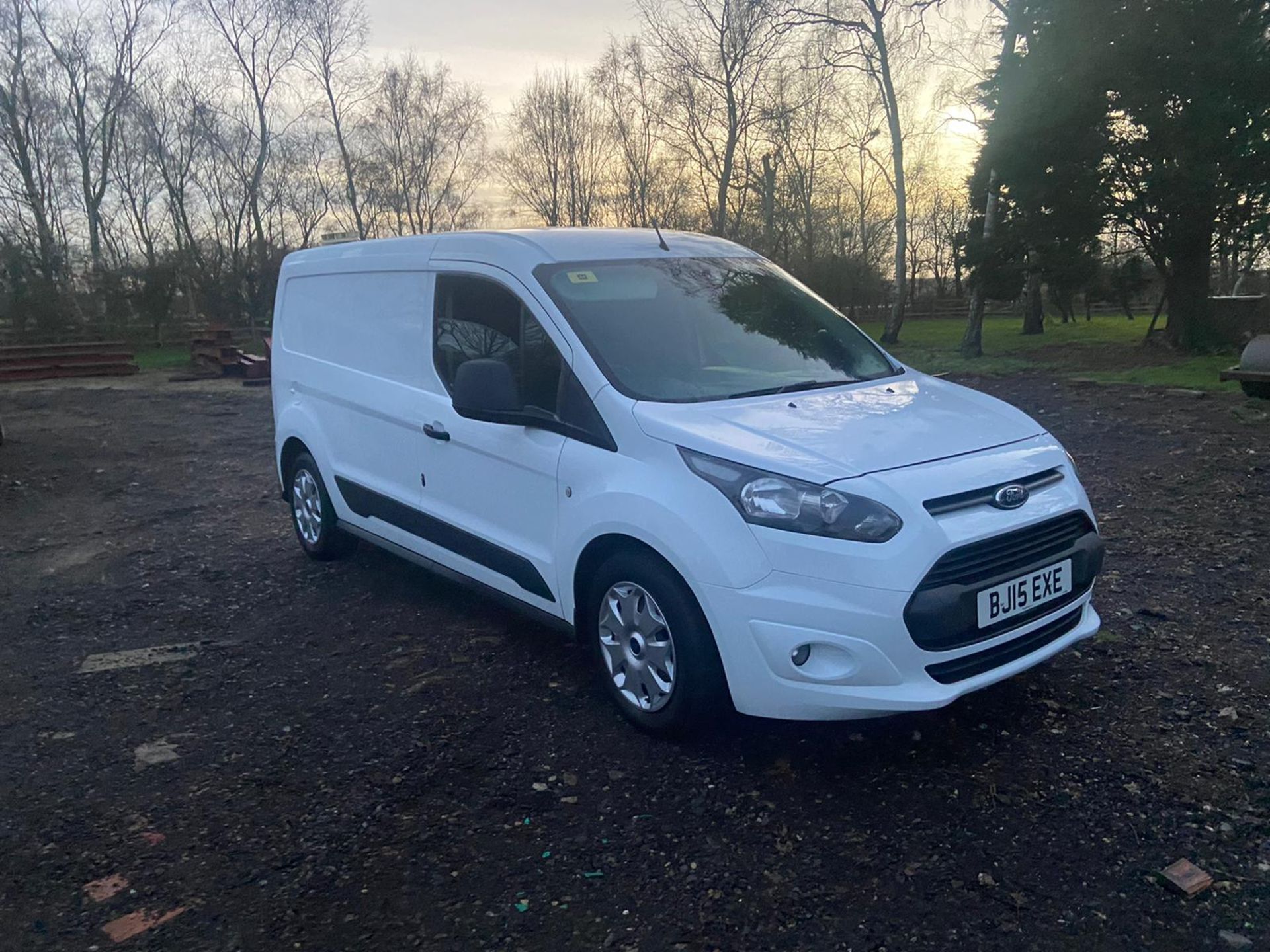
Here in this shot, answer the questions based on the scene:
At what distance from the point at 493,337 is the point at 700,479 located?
157 centimetres

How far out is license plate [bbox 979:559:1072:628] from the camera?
3361 millimetres

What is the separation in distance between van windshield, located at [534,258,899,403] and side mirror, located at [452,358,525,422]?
0.37 m

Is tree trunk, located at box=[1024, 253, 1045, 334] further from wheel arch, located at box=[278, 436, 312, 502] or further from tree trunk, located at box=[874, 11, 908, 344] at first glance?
wheel arch, located at box=[278, 436, 312, 502]

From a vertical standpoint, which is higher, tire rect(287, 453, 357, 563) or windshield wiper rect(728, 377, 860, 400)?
windshield wiper rect(728, 377, 860, 400)

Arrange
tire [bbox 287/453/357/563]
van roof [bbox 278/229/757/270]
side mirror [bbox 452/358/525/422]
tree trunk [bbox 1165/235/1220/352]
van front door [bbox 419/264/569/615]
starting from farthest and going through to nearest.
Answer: tree trunk [bbox 1165/235/1220/352]
tire [bbox 287/453/357/563]
van roof [bbox 278/229/757/270]
van front door [bbox 419/264/569/615]
side mirror [bbox 452/358/525/422]

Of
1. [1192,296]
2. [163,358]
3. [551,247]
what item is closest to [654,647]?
[551,247]

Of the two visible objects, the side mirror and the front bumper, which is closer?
the front bumper

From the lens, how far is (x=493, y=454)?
14.5ft

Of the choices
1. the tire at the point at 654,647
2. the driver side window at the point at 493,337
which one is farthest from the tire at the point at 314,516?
the tire at the point at 654,647

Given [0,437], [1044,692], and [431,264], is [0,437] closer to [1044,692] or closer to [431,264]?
[431,264]

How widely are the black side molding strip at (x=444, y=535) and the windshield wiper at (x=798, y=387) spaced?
1180 millimetres

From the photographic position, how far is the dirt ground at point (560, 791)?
2.82 meters

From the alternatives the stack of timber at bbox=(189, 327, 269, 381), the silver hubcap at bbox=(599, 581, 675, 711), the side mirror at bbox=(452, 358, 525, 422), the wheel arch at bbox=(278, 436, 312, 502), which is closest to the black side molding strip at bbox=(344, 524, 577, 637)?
the silver hubcap at bbox=(599, 581, 675, 711)

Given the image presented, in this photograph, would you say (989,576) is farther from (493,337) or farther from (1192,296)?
(1192,296)
